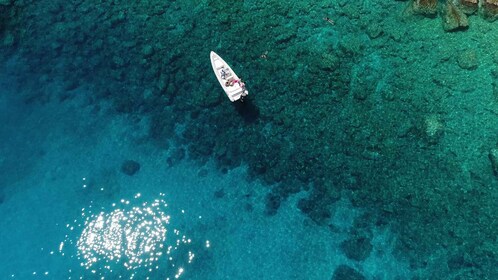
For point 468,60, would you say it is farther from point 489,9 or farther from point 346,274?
point 346,274

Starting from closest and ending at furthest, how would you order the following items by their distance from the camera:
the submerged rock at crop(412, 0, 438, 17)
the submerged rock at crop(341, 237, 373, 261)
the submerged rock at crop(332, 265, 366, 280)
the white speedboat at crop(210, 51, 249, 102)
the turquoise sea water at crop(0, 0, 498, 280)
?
the submerged rock at crop(332, 265, 366, 280) < the submerged rock at crop(341, 237, 373, 261) < the turquoise sea water at crop(0, 0, 498, 280) < the white speedboat at crop(210, 51, 249, 102) < the submerged rock at crop(412, 0, 438, 17)

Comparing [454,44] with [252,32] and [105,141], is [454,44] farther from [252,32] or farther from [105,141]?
[105,141]

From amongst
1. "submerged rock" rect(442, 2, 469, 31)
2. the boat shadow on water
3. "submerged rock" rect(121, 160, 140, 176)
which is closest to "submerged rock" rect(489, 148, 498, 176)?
"submerged rock" rect(442, 2, 469, 31)

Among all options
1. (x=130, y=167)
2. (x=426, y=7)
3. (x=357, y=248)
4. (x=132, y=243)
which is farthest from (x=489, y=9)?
(x=132, y=243)

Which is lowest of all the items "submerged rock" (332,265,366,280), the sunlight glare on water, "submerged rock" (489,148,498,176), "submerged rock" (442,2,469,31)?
"submerged rock" (332,265,366,280)

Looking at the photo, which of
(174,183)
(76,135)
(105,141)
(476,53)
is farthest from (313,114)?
(76,135)

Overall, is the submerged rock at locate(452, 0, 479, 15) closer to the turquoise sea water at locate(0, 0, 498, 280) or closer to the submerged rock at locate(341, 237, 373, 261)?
the turquoise sea water at locate(0, 0, 498, 280)
